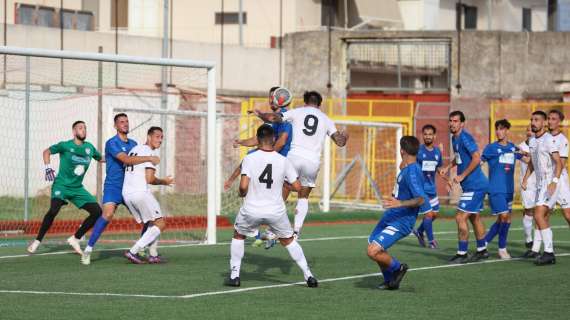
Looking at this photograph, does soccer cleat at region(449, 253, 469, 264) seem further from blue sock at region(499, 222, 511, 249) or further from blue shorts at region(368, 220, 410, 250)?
blue shorts at region(368, 220, 410, 250)

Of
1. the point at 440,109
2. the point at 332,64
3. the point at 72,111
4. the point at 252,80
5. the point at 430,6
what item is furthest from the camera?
the point at 430,6

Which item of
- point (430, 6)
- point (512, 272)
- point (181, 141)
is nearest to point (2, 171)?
point (181, 141)

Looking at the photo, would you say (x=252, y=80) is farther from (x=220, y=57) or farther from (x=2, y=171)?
(x=2, y=171)

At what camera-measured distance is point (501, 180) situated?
17.8m

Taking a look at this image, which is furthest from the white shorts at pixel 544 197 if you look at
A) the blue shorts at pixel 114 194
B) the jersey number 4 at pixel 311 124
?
the blue shorts at pixel 114 194

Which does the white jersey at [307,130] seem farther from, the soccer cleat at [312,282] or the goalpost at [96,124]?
the goalpost at [96,124]

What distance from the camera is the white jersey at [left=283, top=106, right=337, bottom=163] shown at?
16219 mm

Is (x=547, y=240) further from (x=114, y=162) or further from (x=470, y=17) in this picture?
(x=470, y=17)

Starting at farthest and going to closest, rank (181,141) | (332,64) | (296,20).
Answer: (296,20)
(332,64)
(181,141)

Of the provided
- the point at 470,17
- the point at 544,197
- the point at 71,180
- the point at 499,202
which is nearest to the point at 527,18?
the point at 470,17

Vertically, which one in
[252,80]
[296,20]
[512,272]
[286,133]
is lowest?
[512,272]

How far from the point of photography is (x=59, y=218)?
24.7m

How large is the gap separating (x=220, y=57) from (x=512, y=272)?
26.0 metres

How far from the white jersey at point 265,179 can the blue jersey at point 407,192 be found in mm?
1259
